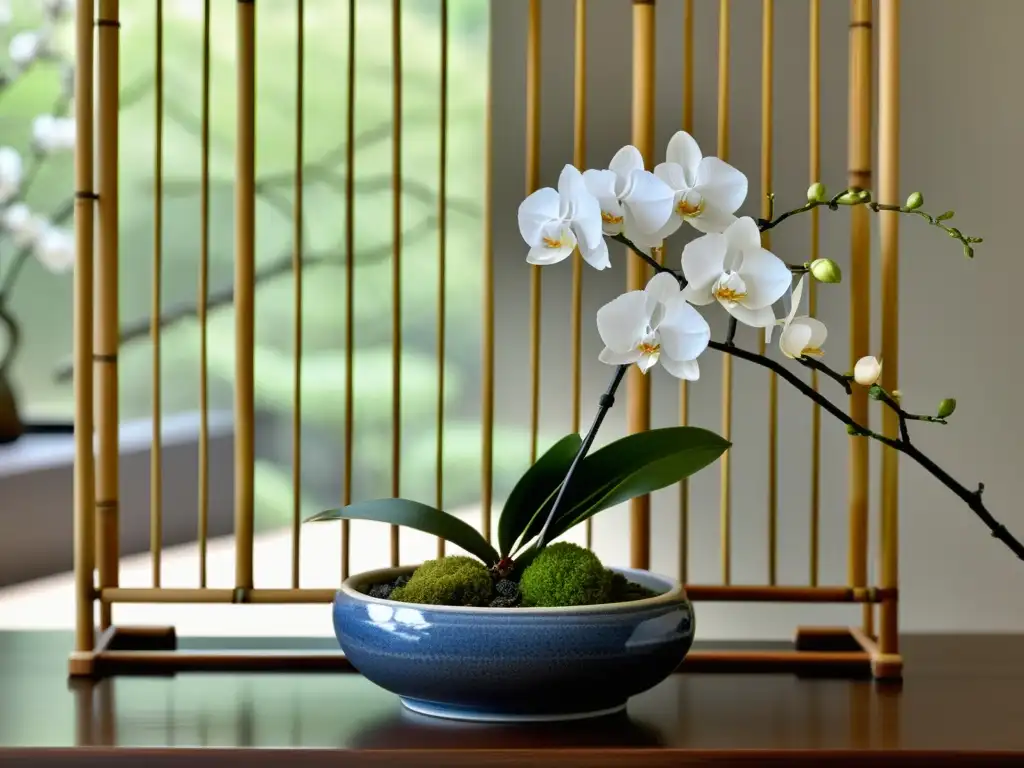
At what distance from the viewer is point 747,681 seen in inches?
38.7

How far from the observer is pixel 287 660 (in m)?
1.02

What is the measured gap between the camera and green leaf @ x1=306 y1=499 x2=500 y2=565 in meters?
0.87

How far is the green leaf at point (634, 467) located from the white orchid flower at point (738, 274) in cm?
10

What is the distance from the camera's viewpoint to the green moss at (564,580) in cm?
84

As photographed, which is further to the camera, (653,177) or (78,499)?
(78,499)

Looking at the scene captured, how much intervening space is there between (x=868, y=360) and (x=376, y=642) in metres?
0.38

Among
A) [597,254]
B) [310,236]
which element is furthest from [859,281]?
[310,236]

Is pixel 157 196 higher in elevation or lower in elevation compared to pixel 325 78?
lower

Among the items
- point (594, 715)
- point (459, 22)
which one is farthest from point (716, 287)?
point (459, 22)

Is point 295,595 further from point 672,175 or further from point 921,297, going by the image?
point 921,297

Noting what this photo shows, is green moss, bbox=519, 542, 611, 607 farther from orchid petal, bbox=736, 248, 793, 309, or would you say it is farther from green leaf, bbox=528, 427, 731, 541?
orchid petal, bbox=736, 248, 793, 309

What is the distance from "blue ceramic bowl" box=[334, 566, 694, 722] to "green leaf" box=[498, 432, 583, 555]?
11 centimetres

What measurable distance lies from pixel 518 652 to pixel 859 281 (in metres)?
0.43

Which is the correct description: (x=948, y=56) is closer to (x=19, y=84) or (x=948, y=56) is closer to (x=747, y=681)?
(x=747, y=681)
